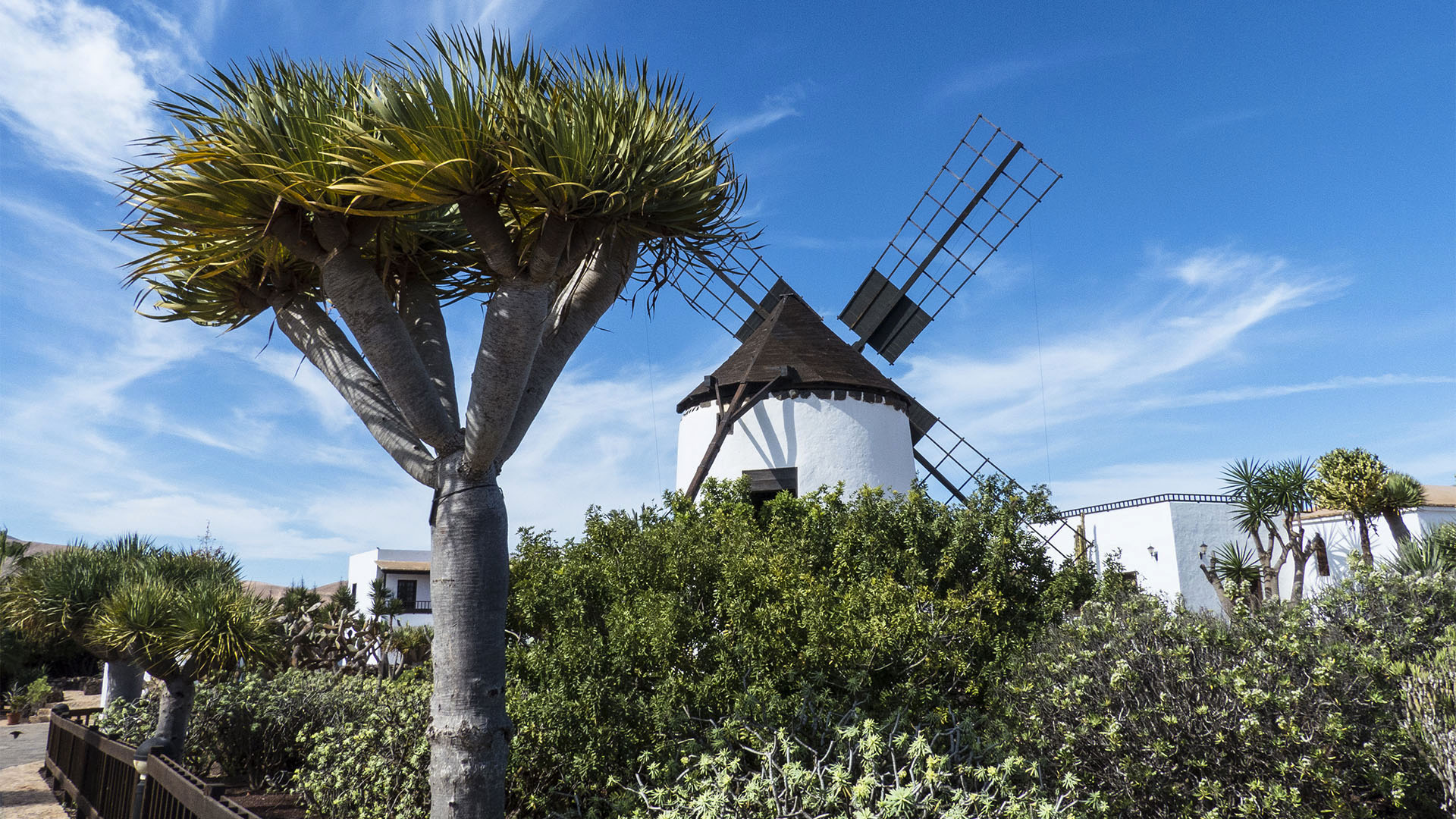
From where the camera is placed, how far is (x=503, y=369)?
18.6 feet

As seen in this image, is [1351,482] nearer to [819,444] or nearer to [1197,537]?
[1197,537]

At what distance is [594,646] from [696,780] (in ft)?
4.68

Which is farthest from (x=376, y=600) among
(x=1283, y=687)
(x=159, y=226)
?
(x=1283, y=687)

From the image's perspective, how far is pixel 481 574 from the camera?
5715 mm

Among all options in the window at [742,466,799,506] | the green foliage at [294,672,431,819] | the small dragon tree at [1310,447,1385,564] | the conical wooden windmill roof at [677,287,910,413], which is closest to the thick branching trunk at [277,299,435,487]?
the green foliage at [294,672,431,819]

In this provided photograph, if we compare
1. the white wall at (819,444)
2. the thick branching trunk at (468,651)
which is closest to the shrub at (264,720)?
the thick branching trunk at (468,651)

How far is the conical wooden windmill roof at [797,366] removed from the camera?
1628 centimetres

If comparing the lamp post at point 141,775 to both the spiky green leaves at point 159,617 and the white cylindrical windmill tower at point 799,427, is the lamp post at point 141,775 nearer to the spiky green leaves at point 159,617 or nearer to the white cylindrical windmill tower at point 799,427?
the spiky green leaves at point 159,617

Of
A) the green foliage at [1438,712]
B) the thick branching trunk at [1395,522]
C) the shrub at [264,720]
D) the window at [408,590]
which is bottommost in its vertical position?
the shrub at [264,720]

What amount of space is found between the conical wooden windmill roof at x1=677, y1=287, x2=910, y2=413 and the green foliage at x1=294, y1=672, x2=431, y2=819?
9.03 metres

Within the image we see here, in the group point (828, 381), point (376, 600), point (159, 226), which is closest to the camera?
point (159, 226)

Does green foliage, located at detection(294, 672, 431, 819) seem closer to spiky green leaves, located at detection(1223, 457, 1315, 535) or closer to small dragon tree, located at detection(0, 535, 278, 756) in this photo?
small dragon tree, located at detection(0, 535, 278, 756)

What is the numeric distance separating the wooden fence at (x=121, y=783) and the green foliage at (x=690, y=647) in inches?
86.3

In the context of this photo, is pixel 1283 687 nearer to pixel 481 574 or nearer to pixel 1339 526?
pixel 481 574
